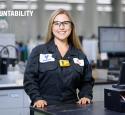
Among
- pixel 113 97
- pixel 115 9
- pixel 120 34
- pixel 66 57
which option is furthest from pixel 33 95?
pixel 115 9

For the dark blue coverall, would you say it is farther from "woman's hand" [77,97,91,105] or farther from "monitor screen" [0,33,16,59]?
"monitor screen" [0,33,16,59]

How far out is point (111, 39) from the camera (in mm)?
4449

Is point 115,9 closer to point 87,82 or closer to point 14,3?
point 14,3

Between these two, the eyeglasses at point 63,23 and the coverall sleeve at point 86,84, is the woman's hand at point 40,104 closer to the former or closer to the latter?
the coverall sleeve at point 86,84

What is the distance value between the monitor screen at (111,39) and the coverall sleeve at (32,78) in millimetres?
2069

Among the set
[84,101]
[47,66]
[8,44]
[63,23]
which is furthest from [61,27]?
[8,44]

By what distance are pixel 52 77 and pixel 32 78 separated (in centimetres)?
13

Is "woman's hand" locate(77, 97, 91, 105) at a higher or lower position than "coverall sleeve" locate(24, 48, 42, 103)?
lower

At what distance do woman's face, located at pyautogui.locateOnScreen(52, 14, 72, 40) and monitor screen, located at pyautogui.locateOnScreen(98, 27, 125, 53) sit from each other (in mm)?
1980

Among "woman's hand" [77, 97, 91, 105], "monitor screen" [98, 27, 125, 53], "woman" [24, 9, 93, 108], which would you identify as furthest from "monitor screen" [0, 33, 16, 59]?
"woman's hand" [77, 97, 91, 105]

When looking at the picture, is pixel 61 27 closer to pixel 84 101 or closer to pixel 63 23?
pixel 63 23

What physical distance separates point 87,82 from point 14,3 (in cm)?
517

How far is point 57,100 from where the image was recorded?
241 centimetres

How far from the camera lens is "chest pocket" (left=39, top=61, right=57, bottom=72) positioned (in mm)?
2375
